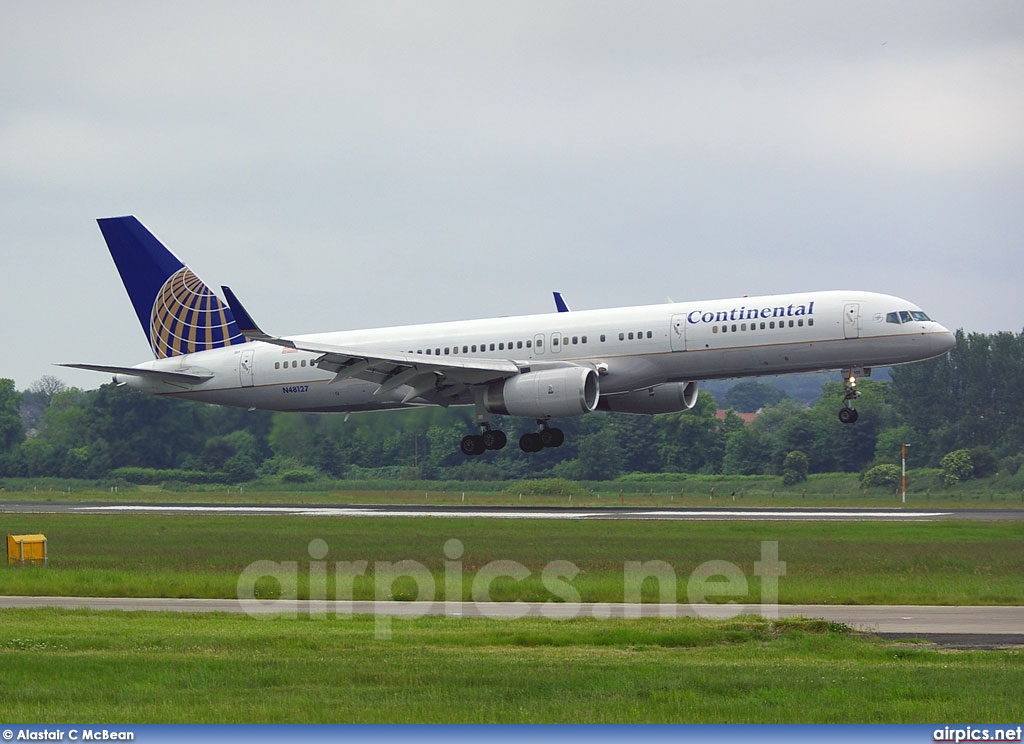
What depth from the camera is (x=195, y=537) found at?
4344 cm

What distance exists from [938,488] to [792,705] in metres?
59.0

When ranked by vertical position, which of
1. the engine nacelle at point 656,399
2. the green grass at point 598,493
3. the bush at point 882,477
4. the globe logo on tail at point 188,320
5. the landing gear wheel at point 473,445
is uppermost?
the globe logo on tail at point 188,320

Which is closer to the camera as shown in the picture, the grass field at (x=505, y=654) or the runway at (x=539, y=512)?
the grass field at (x=505, y=654)

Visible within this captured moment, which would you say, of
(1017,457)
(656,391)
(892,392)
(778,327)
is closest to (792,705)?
(778,327)

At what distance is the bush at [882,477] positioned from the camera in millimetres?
73688

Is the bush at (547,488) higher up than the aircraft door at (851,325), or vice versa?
the aircraft door at (851,325)

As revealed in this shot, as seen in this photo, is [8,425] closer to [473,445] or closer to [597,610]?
[473,445]

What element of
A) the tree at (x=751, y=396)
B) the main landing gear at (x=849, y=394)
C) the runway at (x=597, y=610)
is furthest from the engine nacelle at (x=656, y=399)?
the tree at (x=751, y=396)

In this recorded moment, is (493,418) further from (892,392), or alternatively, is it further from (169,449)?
(892,392)

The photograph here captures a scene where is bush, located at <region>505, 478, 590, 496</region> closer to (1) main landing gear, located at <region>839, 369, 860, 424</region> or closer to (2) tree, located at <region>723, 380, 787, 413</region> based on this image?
(1) main landing gear, located at <region>839, 369, 860, 424</region>

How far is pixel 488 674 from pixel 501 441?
3710cm

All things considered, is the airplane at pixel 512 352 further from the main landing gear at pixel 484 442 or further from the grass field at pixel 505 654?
the grass field at pixel 505 654

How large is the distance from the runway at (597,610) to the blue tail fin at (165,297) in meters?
33.9

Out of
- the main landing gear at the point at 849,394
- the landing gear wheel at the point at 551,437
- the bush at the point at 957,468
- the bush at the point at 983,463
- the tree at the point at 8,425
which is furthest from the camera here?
the tree at the point at 8,425
